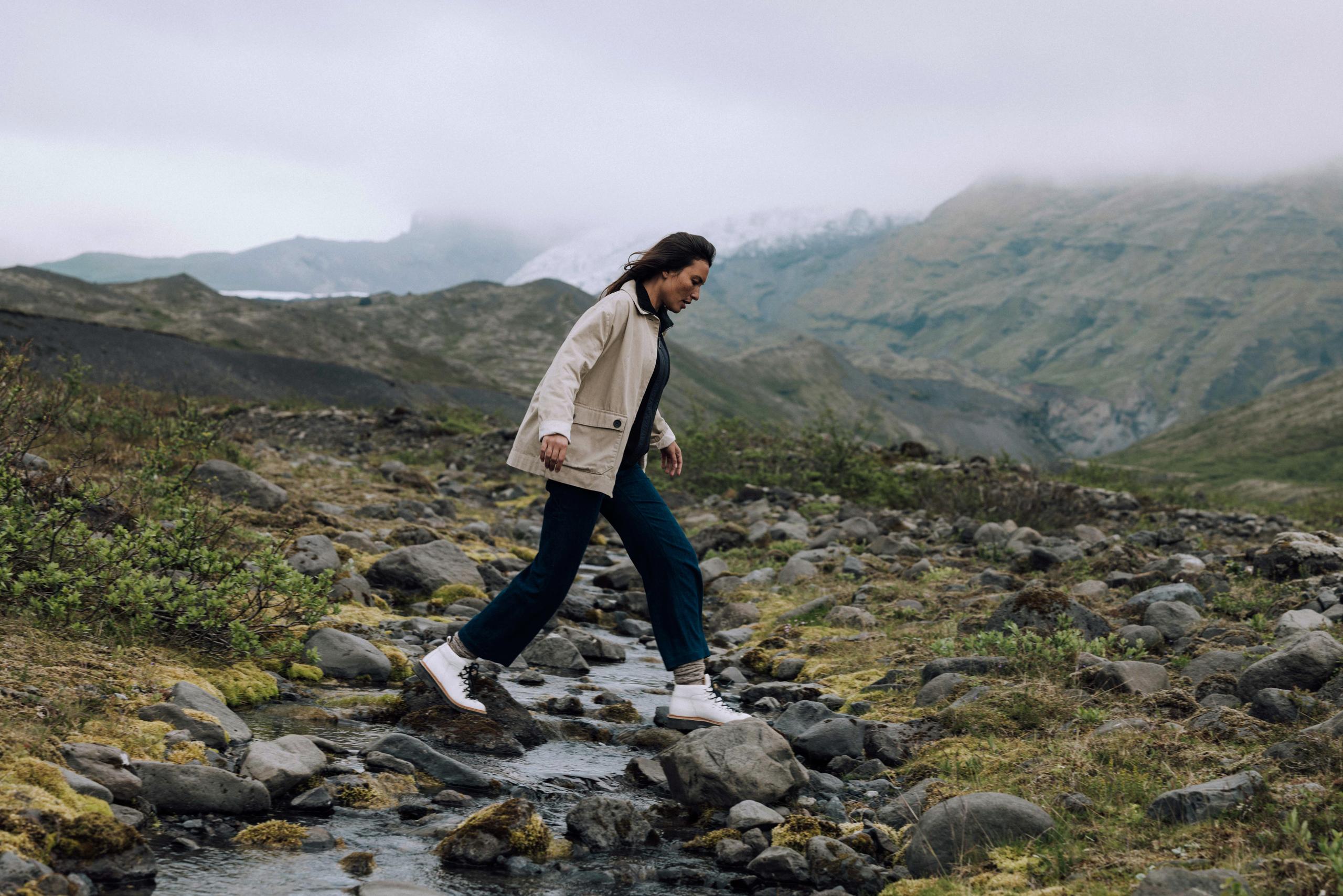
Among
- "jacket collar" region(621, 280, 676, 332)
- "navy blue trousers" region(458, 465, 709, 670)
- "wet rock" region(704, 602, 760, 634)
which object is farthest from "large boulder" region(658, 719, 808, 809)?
"wet rock" region(704, 602, 760, 634)

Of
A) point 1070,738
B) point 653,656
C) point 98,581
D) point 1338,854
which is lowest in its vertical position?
point 653,656

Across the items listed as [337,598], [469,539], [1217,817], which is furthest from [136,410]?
[1217,817]

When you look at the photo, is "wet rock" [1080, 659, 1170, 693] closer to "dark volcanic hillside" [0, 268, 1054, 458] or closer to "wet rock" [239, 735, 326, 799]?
"wet rock" [239, 735, 326, 799]

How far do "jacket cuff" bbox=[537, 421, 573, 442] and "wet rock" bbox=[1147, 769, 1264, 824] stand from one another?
290cm

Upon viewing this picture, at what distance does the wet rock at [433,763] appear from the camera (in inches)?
168

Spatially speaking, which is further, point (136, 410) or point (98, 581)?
point (136, 410)

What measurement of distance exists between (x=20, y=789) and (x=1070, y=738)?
14.1 feet

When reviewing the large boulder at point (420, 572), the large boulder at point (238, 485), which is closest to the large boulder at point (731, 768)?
the large boulder at point (420, 572)

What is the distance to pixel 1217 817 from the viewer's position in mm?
3342

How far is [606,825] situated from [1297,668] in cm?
356

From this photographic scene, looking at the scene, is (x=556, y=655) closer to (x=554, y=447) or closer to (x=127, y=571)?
(x=554, y=447)

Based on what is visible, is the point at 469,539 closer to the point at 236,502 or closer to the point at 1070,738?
the point at 236,502

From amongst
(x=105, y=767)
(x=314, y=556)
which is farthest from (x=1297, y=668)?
(x=314, y=556)

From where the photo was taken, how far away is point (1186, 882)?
2.80 m
